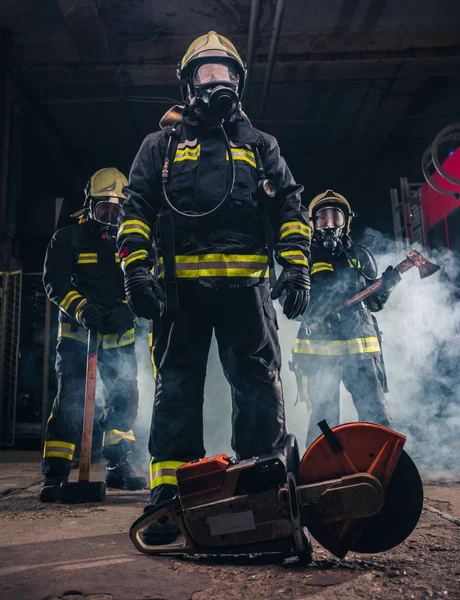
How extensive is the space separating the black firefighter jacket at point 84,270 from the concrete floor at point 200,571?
1642 millimetres

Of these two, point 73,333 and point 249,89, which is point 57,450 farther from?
point 249,89

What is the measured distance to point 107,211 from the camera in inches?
158

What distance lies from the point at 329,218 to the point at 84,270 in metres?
2.26

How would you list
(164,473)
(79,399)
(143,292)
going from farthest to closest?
(79,399) → (143,292) → (164,473)

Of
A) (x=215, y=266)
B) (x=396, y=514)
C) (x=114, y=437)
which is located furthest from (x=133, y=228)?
(x=114, y=437)

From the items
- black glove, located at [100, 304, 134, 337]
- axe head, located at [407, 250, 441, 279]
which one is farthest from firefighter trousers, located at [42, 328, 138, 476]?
axe head, located at [407, 250, 441, 279]

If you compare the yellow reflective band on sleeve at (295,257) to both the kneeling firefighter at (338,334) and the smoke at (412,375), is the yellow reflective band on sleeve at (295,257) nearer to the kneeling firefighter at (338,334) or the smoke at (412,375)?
the kneeling firefighter at (338,334)

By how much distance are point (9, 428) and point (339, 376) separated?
167 inches

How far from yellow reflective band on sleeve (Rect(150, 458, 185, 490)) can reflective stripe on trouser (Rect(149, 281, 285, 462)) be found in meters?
0.02

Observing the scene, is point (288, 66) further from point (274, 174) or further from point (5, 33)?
point (274, 174)

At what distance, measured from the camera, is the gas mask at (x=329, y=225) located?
15.3ft

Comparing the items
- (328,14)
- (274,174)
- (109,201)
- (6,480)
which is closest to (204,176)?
(274,174)

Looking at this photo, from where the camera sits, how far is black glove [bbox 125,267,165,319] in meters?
2.25

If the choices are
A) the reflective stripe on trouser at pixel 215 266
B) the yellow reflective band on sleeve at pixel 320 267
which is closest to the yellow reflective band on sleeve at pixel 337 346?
the yellow reflective band on sleeve at pixel 320 267
